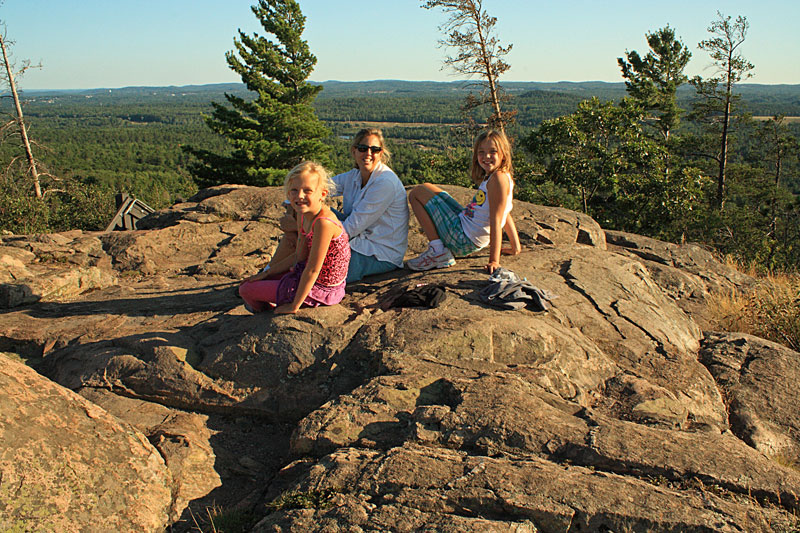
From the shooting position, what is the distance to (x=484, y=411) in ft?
10.1

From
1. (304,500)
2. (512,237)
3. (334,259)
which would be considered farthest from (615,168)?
(304,500)

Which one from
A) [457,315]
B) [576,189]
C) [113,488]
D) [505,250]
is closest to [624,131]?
[576,189]

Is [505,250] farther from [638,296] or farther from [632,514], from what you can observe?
[632,514]

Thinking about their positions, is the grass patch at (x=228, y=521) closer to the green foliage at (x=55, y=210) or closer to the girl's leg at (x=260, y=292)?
the girl's leg at (x=260, y=292)

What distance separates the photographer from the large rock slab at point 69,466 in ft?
8.54

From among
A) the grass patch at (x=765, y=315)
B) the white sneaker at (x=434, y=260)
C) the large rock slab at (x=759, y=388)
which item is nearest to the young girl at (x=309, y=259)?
the white sneaker at (x=434, y=260)

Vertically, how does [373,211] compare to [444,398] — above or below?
above

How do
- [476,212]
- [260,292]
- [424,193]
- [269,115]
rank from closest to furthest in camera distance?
1. [260,292]
2. [476,212]
3. [424,193]
4. [269,115]

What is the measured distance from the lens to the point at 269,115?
2489cm

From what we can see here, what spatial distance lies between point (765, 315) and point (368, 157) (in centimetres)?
435

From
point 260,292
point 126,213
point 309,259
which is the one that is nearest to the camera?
point 309,259

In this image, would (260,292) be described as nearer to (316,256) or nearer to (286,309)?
(286,309)

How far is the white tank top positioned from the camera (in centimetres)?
525

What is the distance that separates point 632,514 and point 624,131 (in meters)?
13.9
